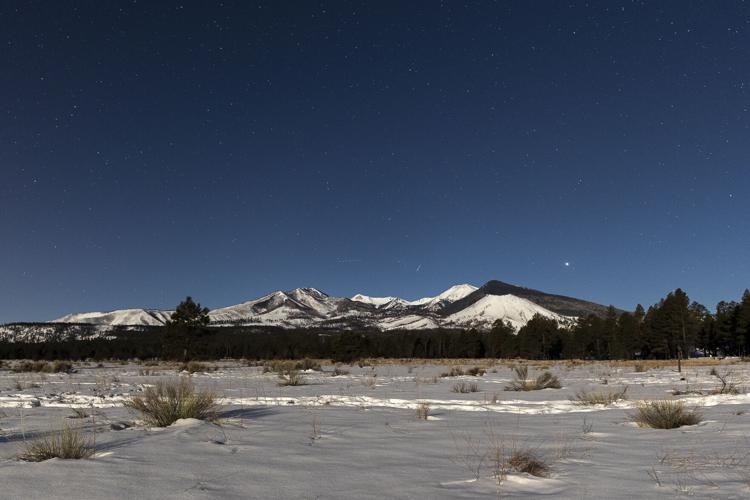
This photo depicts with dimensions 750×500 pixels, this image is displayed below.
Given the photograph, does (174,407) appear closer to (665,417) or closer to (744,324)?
(665,417)

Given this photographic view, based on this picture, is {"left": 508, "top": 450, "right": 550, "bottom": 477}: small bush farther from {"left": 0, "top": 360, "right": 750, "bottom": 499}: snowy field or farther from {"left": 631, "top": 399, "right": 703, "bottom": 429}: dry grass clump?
{"left": 631, "top": 399, "right": 703, "bottom": 429}: dry grass clump

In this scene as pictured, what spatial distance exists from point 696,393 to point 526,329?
94.1 meters

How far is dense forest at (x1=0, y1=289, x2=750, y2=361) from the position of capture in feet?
186

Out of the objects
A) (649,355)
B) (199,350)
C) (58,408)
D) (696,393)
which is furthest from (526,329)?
(58,408)

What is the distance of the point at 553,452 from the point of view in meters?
4.57

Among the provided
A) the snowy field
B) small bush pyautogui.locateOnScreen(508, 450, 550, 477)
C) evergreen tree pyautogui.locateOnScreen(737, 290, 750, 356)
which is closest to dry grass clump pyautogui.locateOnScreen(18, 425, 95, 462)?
the snowy field

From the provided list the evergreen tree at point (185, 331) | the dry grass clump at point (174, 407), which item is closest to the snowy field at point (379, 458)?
the dry grass clump at point (174, 407)

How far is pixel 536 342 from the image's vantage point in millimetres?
98875

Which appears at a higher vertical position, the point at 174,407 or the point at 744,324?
the point at 744,324

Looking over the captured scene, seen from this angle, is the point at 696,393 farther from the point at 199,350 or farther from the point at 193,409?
the point at 199,350

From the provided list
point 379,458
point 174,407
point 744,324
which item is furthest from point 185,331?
point 744,324

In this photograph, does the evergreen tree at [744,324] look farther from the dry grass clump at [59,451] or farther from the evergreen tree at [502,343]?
the dry grass clump at [59,451]

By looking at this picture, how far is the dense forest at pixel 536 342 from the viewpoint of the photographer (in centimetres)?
5662

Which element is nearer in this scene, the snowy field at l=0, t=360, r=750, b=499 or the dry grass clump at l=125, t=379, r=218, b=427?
the snowy field at l=0, t=360, r=750, b=499
